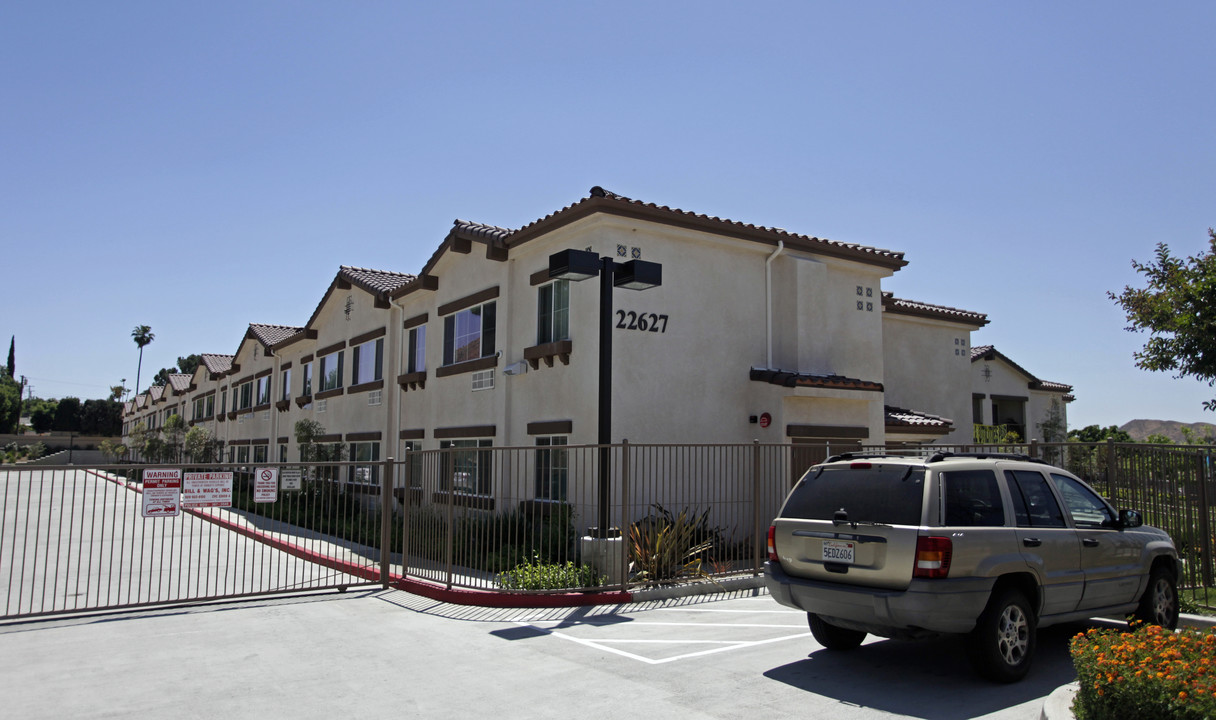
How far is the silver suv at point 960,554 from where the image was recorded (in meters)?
6.41

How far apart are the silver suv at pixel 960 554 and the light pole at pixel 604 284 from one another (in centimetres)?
370

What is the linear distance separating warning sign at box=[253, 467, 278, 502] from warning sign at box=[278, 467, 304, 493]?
4.7 inches

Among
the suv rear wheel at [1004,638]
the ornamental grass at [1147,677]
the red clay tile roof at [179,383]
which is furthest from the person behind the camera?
the red clay tile roof at [179,383]

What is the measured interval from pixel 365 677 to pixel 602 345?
18.0ft

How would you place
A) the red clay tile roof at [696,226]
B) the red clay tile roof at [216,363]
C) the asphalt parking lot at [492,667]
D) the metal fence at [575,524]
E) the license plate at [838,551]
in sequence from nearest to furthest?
the asphalt parking lot at [492,667]
the license plate at [838,551]
the metal fence at [575,524]
the red clay tile roof at [696,226]
the red clay tile roof at [216,363]

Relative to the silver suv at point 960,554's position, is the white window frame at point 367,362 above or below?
above

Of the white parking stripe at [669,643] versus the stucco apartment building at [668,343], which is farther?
the stucco apartment building at [668,343]

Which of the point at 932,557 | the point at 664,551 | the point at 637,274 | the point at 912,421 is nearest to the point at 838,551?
the point at 932,557

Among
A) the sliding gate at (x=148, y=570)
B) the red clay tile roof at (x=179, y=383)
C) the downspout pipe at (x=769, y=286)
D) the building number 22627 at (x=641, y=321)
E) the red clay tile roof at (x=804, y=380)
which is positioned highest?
the red clay tile roof at (x=179, y=383)

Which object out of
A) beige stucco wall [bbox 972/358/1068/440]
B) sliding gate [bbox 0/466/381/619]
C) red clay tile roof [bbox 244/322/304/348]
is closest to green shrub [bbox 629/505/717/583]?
sliding gate [bbox 0/466/381/619]

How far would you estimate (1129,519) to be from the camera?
7789 millimetres

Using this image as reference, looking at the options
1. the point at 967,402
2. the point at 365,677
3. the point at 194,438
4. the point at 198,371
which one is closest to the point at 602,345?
the point at 365,677

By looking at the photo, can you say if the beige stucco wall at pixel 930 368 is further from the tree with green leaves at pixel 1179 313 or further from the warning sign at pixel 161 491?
the warning sign at pixel 161 491

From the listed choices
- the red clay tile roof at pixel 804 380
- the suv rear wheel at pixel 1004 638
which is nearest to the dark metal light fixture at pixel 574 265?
the red clay tile roof at pixel 804 380
